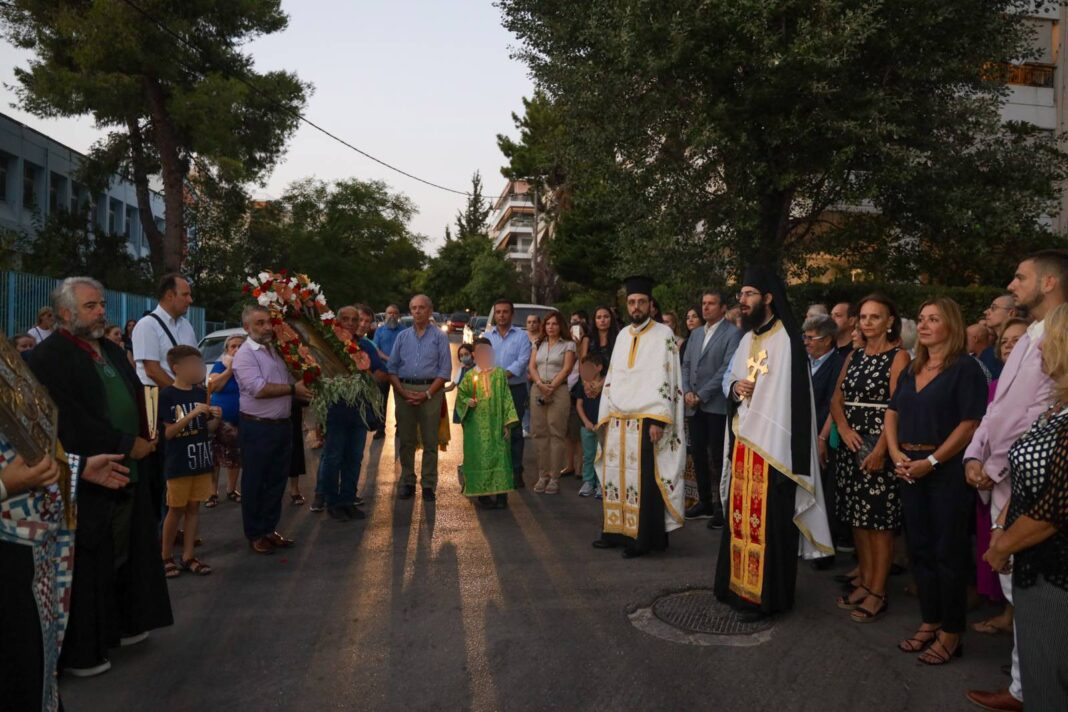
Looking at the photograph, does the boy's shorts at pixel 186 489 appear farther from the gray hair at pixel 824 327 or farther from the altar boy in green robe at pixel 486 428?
the gray hair at pixel 824 327

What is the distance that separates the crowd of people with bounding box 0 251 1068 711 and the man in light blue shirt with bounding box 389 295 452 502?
78 mm

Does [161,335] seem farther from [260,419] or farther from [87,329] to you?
[87,329]

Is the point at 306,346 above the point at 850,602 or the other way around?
above

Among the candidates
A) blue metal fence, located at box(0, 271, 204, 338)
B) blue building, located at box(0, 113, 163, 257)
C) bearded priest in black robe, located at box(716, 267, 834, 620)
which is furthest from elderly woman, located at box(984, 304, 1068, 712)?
blue building, located at box(0, 113, 163, 257)

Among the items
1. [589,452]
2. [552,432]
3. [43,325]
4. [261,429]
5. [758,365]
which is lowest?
[589,452]

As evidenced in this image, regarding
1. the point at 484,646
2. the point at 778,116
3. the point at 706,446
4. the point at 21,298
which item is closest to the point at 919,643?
the point at 484,646

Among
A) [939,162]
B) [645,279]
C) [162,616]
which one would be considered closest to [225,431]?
[162,616]

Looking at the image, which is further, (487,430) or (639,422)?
(487,430)

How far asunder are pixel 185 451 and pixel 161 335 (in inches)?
36.9

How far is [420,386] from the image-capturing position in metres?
9.21

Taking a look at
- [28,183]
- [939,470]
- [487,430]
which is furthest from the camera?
[28,183]

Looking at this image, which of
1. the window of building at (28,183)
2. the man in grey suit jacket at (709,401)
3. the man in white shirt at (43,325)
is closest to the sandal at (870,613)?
the man in grey suit jacket at (709,401)

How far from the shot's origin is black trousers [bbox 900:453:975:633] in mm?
4605

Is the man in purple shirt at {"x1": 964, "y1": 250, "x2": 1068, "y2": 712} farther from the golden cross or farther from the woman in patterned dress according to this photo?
the golden cross
